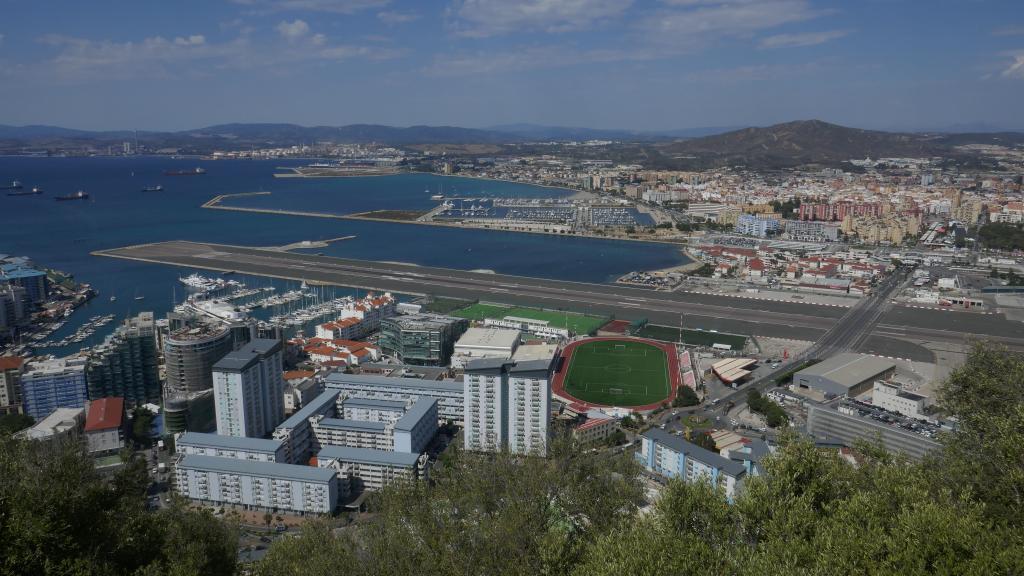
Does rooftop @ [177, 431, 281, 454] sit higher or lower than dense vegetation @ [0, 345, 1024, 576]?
lower

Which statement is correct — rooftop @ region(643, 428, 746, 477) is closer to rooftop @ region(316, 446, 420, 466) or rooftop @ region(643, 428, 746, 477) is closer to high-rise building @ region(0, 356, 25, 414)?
rooftop @ region(316, 446, 420, 466)

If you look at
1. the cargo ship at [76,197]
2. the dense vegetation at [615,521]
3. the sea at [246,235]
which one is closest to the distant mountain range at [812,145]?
the sea at [246,235]

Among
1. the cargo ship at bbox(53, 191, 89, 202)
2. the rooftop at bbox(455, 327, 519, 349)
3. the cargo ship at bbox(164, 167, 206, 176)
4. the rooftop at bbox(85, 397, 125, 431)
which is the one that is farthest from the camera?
the cargo ship at bbox(164, 167, 206, 176)

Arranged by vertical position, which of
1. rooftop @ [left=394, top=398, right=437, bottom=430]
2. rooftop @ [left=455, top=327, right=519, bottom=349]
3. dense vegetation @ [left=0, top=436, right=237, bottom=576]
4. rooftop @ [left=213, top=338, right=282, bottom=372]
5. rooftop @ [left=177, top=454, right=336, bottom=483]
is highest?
dense vegetation @ [left=0, top=436, right=237, bottom=576]

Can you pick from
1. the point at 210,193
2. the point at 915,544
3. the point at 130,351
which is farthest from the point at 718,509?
the point at 210,193

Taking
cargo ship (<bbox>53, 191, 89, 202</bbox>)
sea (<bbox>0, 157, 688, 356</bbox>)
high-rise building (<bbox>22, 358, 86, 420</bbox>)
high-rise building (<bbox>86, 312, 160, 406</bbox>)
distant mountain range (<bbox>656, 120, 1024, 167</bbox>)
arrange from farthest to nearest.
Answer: distant mountain range (<bbox>656, 120, 1024, 167</bbox>) < cargo ship (<bbox>53, 191, 89, 202</bbox>) < sea (<bbox>0, 157, 688, 356</bbox>) < high-rise building (<bbox>86, 312, 160, 406</bbox>) < high-rise building (<bbox>22, 358, 86, 420</bbox>)

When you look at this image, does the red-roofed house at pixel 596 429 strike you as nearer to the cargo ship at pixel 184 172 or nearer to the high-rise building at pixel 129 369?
the high-rise building at pixel 129 369

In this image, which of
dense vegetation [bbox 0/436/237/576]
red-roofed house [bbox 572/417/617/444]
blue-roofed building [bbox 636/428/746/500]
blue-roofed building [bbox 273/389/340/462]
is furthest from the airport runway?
dense vegetation [bbox 0/436/237/576]

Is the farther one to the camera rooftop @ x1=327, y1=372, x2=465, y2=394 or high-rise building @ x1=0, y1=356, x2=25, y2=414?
high-rise building @ x1=0, y1=356, x2=25, y2=414

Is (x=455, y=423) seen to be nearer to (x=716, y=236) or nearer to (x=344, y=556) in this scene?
(x=344, y=556)
